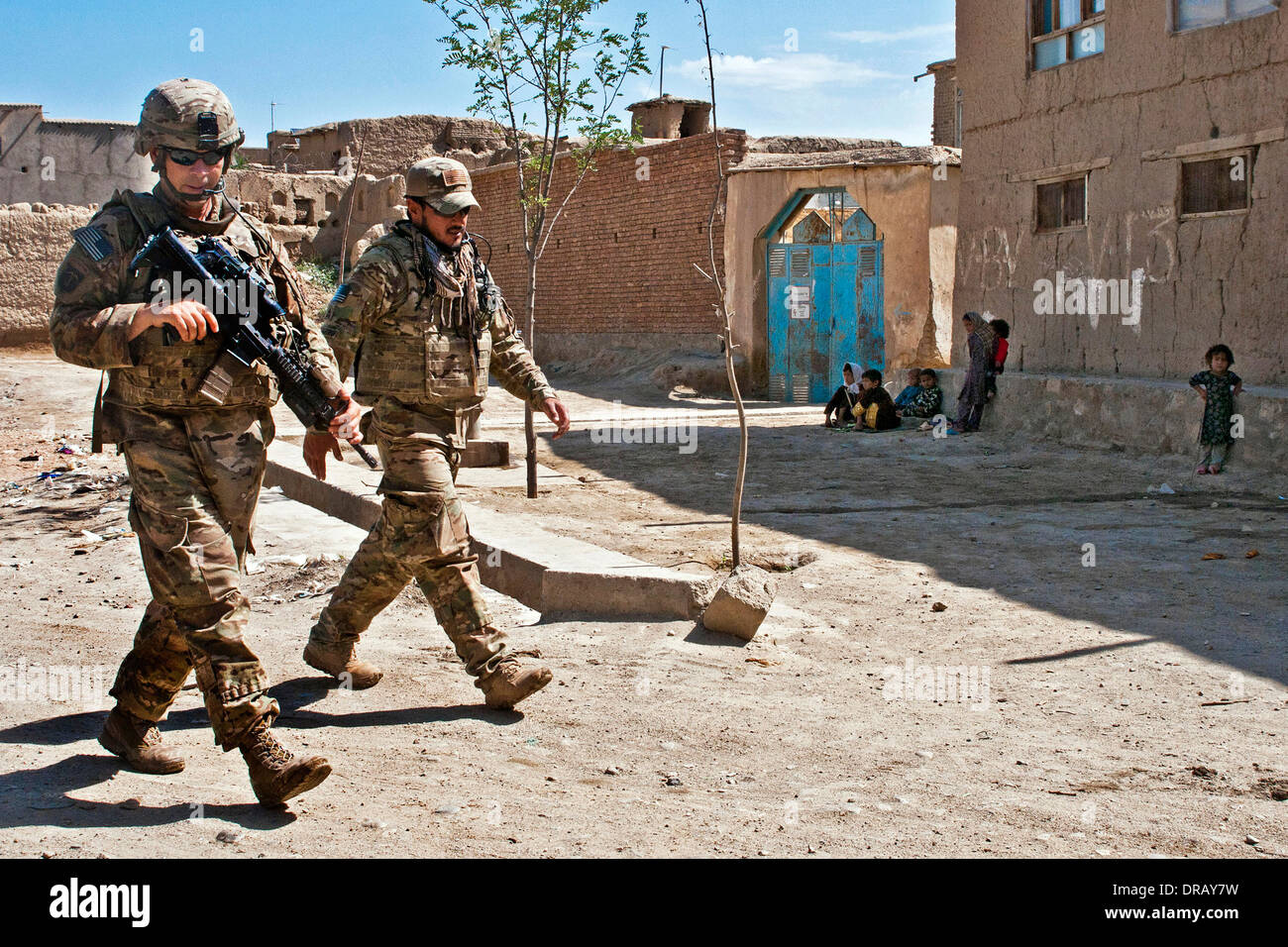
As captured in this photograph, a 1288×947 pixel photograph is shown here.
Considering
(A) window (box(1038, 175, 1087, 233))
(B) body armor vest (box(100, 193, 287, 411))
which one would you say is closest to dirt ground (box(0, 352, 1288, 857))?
(B) body armor vest (box(100, 193, 287, 411))

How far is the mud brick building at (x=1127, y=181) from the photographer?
373 inches

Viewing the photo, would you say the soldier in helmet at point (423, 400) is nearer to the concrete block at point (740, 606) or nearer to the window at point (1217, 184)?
the concrete block at point (740, 606)

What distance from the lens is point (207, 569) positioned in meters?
2.99

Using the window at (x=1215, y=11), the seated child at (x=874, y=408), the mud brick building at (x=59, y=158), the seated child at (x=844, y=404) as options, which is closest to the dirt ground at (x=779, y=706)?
the window at (x=1215, y=11)

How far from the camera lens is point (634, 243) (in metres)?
19.1

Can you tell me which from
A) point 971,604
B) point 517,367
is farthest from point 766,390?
point 517,367

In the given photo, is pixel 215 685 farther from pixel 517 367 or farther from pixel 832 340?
pixel 832 340

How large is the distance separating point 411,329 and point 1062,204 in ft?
30.9

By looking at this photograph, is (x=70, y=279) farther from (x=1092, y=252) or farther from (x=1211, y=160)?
(x=1092, y=252)

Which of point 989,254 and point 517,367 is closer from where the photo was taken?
point 517,367

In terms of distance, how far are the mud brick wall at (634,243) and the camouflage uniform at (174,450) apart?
14102mm

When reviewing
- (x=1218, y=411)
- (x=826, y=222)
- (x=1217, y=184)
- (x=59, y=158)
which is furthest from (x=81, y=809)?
(x=59, y=158)

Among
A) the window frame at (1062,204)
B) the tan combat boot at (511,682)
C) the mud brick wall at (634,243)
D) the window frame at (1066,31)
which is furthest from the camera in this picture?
the mud brick wall at (634,243)

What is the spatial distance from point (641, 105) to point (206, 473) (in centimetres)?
2128
